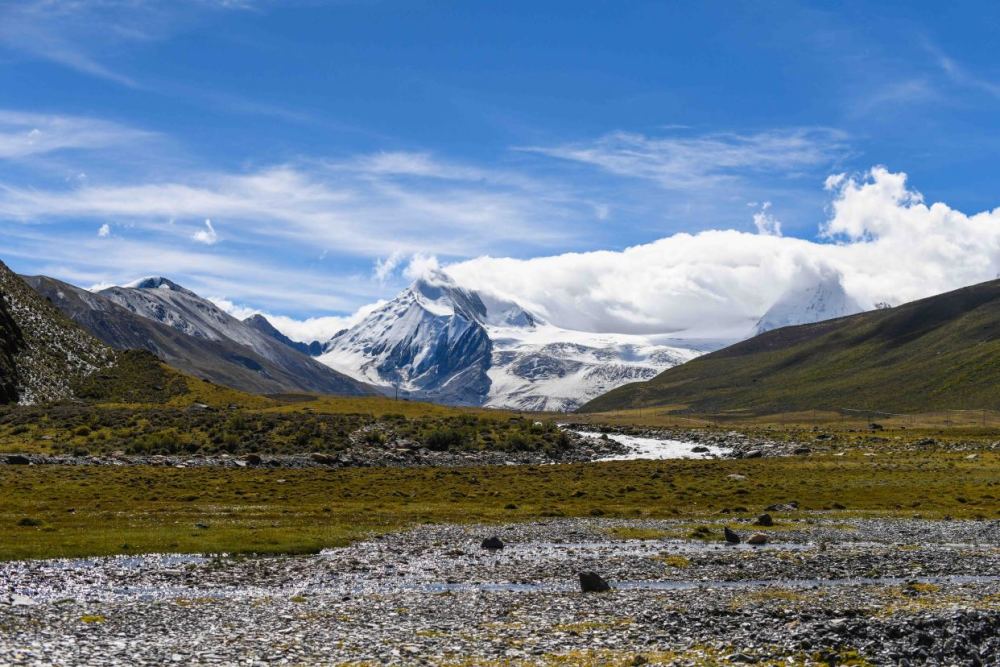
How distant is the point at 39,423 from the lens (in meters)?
108

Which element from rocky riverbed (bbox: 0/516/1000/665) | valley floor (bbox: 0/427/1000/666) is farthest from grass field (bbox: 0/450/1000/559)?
rocky riverbed (bbox: 0/516/1000/665)

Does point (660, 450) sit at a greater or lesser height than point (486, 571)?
greater

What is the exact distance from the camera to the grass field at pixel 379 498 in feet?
155

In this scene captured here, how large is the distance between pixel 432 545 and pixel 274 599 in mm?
14006

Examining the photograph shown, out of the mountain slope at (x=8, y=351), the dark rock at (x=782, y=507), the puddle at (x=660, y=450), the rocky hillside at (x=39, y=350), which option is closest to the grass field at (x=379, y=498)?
the dark rock at (x=782, y=507)

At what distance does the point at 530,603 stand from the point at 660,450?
358 feet

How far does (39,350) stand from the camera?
150 m

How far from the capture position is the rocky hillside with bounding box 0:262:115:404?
136 meters

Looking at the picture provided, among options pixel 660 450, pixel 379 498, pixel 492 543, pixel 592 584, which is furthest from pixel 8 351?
pixel 592 584

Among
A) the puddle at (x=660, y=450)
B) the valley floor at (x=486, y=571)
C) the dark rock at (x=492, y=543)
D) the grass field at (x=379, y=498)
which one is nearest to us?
the valley floor at (x=486, y=571)

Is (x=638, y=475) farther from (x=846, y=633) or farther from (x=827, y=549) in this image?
(x=846, y=633)

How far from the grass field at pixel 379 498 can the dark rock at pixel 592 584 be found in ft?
50.9

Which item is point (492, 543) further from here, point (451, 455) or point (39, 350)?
point (39, 350)

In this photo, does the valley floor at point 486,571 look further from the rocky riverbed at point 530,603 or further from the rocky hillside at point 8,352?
the rocky hillside at point 8,352
